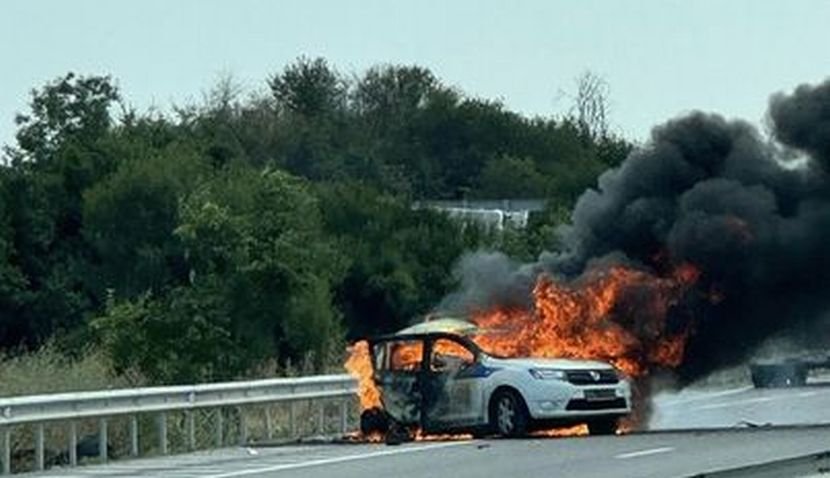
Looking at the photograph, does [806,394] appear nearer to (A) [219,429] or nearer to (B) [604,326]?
(B) [604,326]

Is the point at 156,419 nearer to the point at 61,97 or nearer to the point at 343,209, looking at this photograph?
the point at 343,209

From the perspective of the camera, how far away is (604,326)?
29.9m

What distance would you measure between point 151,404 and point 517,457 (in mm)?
5790

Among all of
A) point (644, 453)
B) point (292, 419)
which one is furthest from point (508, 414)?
point (292, 419)

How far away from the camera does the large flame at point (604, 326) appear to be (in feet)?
98.0

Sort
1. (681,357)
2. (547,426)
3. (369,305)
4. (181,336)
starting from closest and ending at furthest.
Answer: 1. (547,426)
2. (681,357)
3. (181,336)
4. (369,305)

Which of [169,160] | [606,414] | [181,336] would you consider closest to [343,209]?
[169,160]

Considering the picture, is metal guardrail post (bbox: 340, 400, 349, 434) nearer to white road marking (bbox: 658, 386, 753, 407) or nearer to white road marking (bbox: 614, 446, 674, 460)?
white road marking (bbox: 658, 386, 753, 407)

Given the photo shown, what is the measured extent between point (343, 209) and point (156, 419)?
37152 millimetres

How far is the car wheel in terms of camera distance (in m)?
28.6

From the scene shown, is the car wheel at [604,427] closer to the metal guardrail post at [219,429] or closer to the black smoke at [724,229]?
the black smoke at [724,229]

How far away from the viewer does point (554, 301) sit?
29.9 m

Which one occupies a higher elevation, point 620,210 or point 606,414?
point 620,210

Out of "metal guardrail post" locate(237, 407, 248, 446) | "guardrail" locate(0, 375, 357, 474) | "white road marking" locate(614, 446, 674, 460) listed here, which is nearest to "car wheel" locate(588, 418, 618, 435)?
"white road marking" locate(614, 446, 674, 460)
